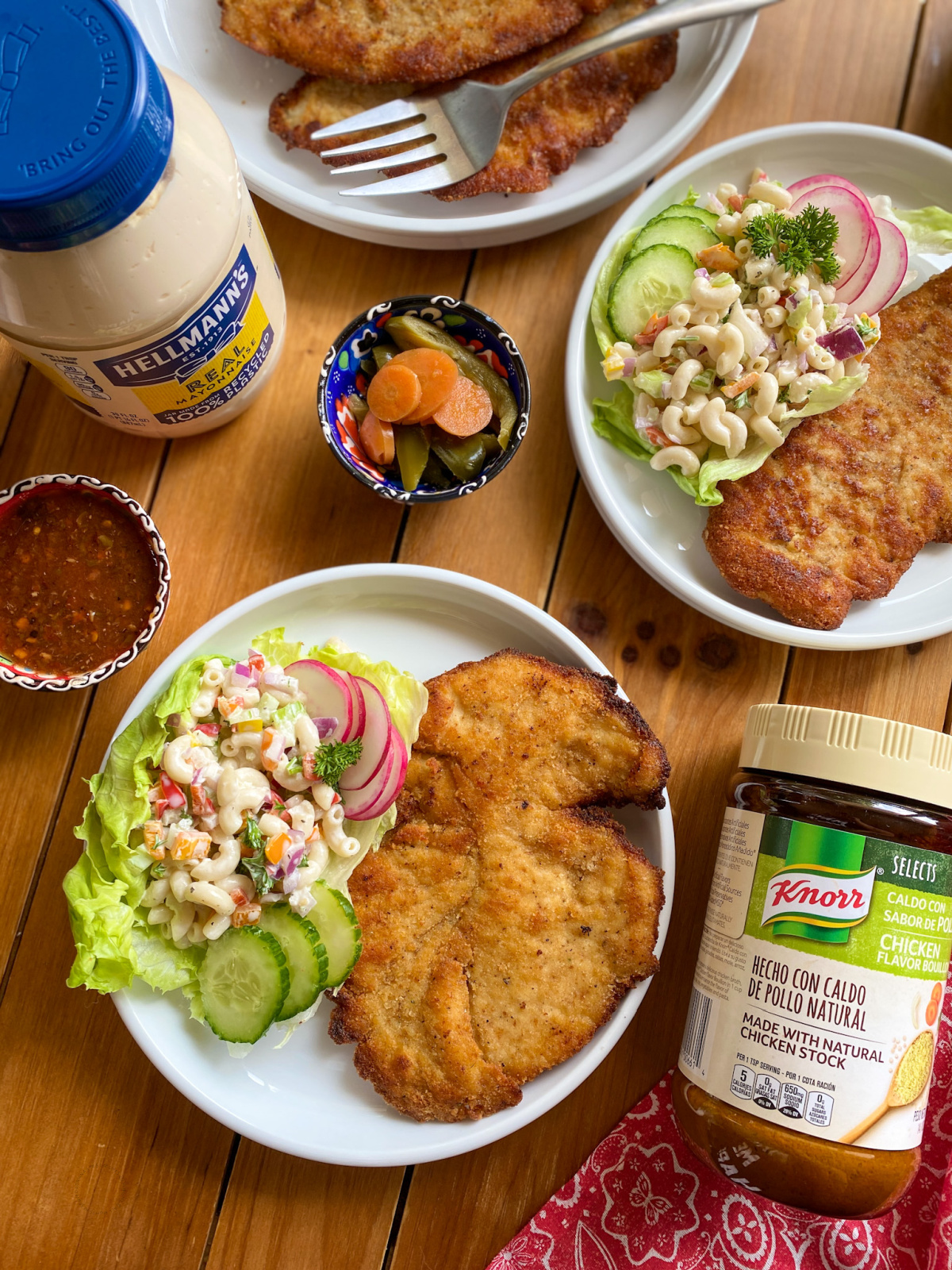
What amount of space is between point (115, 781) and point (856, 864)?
53.0 inches

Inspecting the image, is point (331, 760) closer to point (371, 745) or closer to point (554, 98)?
point (371, 745)

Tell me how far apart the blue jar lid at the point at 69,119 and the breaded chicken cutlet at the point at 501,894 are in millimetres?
1022

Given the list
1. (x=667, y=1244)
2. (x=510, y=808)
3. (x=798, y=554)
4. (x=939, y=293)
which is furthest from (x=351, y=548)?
(x=667, y=1244)

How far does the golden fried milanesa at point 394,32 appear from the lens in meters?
1.96

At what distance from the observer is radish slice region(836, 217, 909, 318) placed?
199 cm

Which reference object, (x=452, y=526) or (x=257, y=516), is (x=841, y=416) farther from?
(x=257, y=516)

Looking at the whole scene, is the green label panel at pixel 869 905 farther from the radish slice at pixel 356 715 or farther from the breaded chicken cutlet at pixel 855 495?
the radish slice at pixel 356 715

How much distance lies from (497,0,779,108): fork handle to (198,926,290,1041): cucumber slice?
69.9 inches

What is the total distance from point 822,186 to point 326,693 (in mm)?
1504

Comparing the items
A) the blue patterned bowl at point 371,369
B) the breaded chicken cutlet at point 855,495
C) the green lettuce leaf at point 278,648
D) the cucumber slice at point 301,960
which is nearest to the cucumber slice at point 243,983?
the cucumber slice at point 301,960

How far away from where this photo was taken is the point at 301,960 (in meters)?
1.69

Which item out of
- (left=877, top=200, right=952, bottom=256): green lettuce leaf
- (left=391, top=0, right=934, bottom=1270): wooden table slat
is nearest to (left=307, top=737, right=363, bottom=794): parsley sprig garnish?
(left=391, top=0, right=934, bottom=1270): wooden table slat

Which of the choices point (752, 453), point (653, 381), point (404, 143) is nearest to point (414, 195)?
point (404, 143)

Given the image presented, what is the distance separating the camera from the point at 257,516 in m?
2.10
